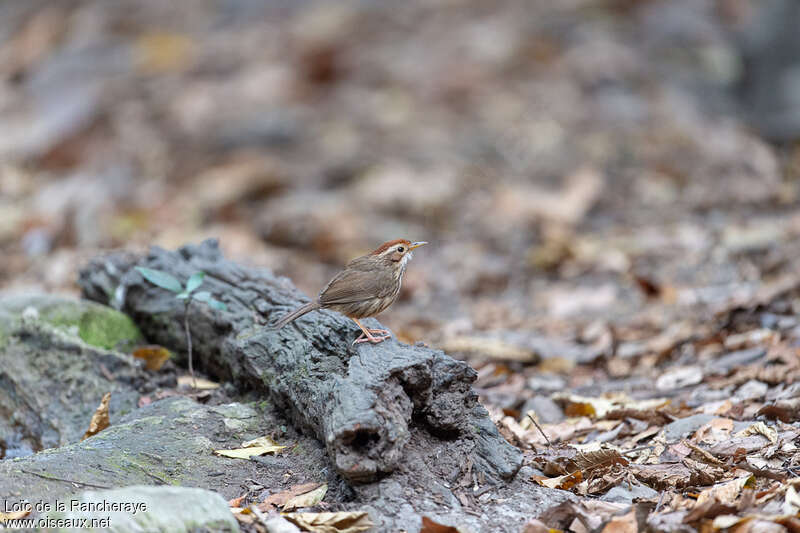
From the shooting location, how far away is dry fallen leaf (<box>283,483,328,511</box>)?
3078mm

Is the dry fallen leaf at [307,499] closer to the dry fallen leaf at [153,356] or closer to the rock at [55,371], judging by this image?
the rock at [55,371]

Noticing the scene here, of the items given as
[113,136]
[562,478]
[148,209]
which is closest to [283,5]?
[113,136]

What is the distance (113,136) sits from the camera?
11617 millimetres

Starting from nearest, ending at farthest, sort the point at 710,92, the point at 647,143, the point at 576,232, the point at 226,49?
the point at 576,232 → the point at 647,143 → the point at 710,92 → the point at 226,49

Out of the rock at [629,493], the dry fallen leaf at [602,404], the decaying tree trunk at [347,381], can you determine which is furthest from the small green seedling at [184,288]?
the rock at [629,493]

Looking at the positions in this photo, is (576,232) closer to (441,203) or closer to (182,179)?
(441,203)

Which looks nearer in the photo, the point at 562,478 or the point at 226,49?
the point at 562,478

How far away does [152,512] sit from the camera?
2.67 meters

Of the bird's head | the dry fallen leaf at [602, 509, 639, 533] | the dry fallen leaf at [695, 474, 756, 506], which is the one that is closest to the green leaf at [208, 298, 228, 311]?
the bird's head

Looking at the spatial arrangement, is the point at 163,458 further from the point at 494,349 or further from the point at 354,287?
the point at 494,349

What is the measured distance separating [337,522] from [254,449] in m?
0.80

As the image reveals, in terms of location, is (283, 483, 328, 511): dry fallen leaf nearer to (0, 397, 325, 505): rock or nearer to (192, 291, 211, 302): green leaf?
(0, 397, 325, 505): rock

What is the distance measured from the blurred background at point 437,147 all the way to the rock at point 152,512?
333 cm

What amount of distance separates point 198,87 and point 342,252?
5.38 m
